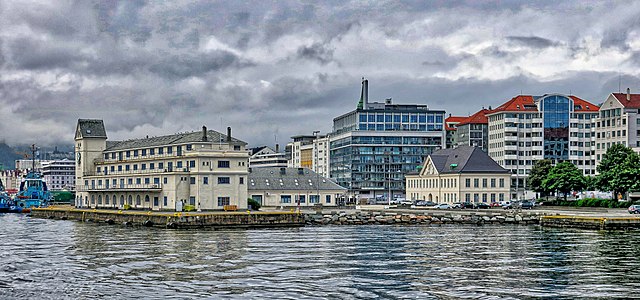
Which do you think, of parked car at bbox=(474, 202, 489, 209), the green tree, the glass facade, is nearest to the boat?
parked car at bbox=(474, 202, 489, 209)

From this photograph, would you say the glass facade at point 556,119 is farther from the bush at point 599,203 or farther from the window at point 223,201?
the window at point 223,201

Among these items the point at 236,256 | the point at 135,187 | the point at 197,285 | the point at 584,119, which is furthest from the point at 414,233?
the point at 584,119

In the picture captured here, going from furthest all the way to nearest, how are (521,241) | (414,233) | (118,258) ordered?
(414,233), (521,241), (118,258)

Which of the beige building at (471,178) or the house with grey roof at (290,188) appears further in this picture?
the beige building at (471,178)

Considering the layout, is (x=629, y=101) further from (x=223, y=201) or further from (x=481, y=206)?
(x=223, y=201)

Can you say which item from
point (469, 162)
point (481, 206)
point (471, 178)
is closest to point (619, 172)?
point (481, 206)

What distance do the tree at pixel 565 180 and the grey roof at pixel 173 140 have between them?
173 ft

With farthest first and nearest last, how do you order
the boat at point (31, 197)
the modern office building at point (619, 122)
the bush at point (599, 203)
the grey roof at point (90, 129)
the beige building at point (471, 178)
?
the modern office building at point (619, 122) < the boat at point (31, 197) < the beige building at point (471, 178) < the grey roof at point (90, 129) < the bush at point (599, 203)

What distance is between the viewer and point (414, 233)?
77562 millimetres

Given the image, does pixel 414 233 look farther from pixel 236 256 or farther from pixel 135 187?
pixel 135 187

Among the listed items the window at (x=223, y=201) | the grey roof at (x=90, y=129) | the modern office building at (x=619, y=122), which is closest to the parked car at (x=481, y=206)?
the window at (x=223, y=201)

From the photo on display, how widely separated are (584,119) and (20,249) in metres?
150

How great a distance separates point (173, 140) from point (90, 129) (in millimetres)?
21573

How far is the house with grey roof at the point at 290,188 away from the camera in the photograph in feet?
394
